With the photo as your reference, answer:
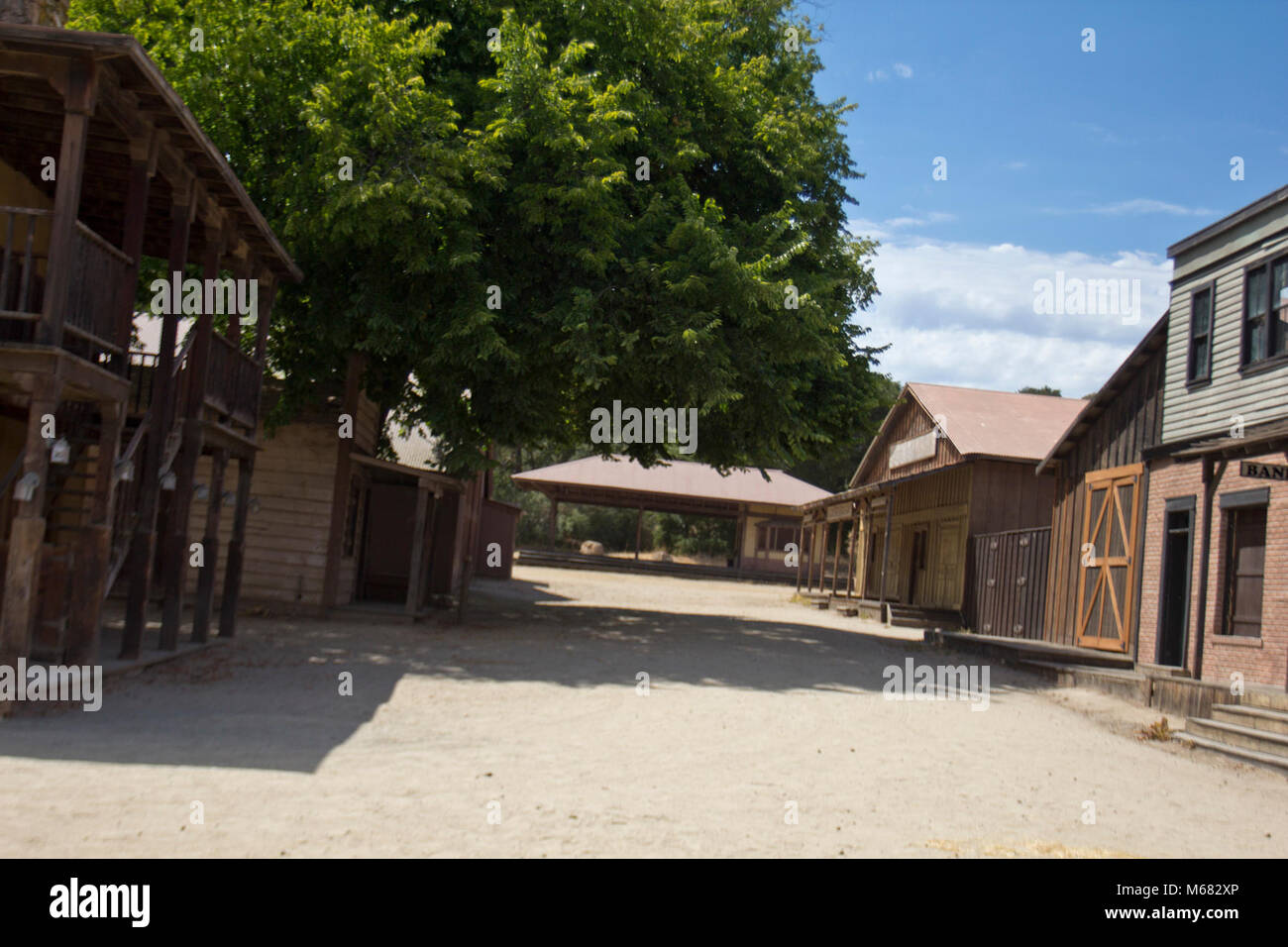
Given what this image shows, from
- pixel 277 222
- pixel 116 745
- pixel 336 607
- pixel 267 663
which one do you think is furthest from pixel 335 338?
pixel 116 745

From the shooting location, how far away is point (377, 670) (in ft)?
41.4

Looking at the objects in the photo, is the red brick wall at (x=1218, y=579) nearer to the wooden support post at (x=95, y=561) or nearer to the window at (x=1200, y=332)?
the window at (x=1200, y=332)

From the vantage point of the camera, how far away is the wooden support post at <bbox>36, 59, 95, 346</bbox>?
28.3 ft

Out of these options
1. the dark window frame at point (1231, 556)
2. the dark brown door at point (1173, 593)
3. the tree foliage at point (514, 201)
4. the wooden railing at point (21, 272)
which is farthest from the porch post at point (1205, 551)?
the wooden railing at point (21, 272)

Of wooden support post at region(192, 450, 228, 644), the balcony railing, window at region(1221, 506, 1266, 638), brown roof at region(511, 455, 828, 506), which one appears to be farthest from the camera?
brown roof at region(511, 455, 828, 506)

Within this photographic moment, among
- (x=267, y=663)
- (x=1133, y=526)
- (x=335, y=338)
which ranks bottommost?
(x=267, y=663)

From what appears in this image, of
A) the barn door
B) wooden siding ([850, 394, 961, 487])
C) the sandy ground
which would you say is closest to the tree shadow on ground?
the sandy ground

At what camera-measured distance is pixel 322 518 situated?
58.2 ft

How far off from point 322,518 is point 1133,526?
12.5 metres

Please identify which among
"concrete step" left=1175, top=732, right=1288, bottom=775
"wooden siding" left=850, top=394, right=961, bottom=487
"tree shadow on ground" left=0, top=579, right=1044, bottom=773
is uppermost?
"wooden siding" left=850, top=394, right=961, bottom=487

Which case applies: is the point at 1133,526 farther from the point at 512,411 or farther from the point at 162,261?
the point at 162,261

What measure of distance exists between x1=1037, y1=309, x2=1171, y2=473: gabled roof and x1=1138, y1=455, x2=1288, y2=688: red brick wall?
171cm

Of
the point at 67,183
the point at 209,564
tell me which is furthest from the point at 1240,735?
the point at 67,183

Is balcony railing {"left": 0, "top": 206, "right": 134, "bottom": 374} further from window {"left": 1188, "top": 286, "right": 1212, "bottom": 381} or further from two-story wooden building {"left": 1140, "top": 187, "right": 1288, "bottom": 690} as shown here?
window {"left": 1188, "top": 286, "right": 1212, "bottom": 381}
